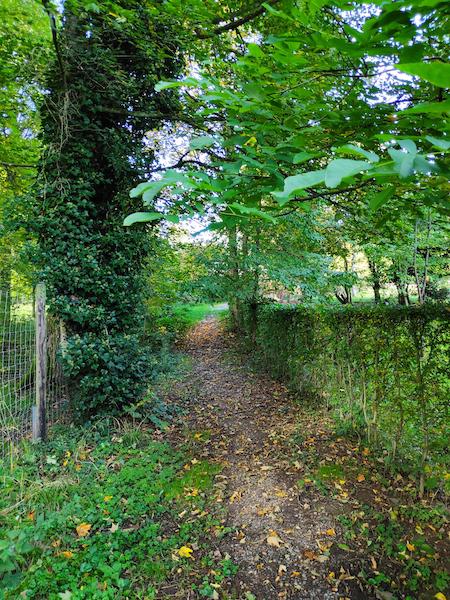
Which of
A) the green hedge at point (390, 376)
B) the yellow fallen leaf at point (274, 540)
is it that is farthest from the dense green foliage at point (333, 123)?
the yellow fallen leaf at point (274, 540)

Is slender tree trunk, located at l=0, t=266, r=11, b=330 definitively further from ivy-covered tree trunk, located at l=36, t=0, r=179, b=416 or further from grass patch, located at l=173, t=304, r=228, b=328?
grass patch, located at l=173, t=304, r=228, b=328

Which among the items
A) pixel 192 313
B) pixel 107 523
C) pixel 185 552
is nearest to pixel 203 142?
pixel 185 552

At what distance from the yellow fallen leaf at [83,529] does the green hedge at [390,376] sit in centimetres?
306

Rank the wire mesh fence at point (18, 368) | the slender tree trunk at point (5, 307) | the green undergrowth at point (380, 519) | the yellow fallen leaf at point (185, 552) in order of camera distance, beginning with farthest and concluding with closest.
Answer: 1. the slender tree trunk at point (5, 307)
2. the wire mesh fence at point (18, 368)
3. the yellow fallen leaf at point (185, 552)
4. the green undergrowth at point (380, 519)

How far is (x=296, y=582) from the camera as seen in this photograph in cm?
259

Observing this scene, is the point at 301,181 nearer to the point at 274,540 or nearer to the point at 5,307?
the point at 274,540

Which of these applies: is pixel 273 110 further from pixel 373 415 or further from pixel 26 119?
pixel 26 119

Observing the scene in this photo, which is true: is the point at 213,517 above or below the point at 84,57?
below

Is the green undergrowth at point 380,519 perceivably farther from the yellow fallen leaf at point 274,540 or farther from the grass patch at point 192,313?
the grass patch at point 192,313

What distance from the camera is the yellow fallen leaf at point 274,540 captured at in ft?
9.61

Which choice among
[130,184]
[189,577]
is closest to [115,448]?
[189,577]

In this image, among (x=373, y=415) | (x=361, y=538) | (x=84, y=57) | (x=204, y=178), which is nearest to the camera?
(x=204, y=178)

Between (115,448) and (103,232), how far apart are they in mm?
3067

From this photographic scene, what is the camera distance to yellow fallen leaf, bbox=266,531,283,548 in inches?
115
